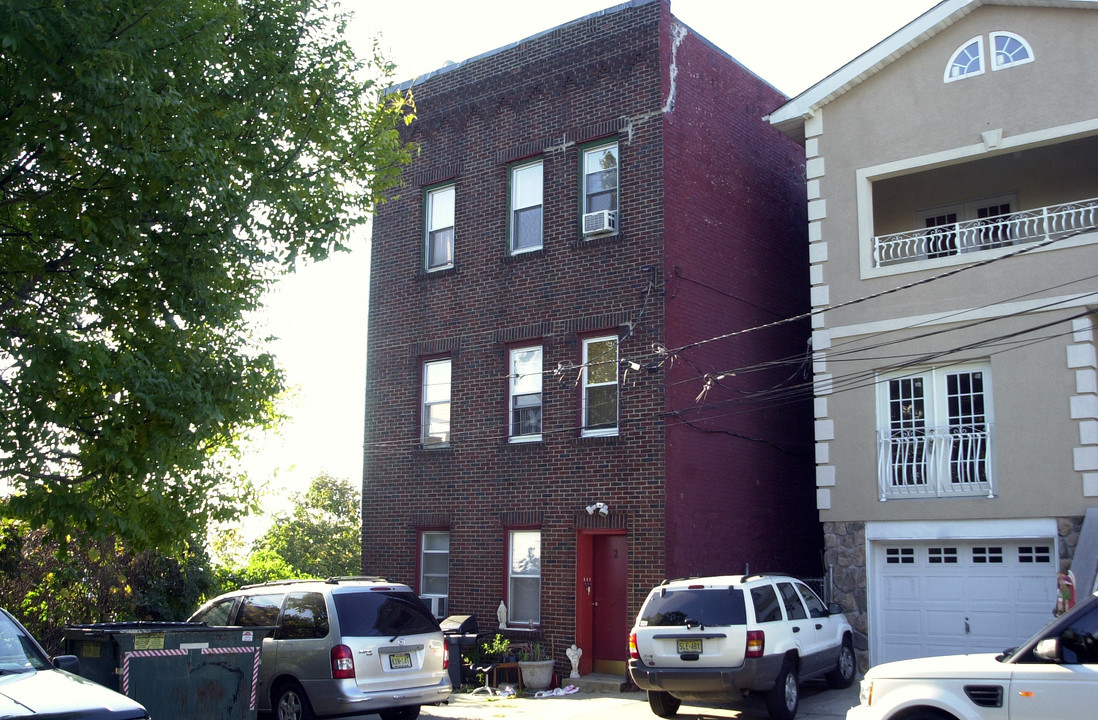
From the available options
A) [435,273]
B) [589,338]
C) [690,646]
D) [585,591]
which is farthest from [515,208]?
[690,646]

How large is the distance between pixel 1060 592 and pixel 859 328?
15.6 feet

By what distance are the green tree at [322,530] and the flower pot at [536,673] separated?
31177 millimetres

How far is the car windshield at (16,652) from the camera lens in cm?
816

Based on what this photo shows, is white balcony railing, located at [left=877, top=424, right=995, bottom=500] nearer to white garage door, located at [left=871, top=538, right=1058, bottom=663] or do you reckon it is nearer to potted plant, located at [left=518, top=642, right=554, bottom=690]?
white garage door, located at [left=871, top=538, right=1058, bottom=663]

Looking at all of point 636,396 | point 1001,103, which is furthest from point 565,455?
point 1001,103

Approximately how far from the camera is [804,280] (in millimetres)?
21047

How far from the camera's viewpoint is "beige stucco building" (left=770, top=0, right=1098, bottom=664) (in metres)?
14.6

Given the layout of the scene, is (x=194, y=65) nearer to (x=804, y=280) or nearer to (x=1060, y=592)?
(x=1060, y=592)

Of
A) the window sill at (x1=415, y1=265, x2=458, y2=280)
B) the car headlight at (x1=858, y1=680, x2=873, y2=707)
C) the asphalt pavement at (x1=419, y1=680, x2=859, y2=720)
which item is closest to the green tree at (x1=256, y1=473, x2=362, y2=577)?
the window sill at (x1=415, y1=265, x2=458, y2=280)

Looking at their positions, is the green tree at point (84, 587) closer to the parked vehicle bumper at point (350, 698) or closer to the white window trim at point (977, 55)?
the parked vehicle bumper at point (350, 698)

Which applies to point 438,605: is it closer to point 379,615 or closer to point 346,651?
point 379,615

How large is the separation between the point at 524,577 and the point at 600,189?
6819 mm

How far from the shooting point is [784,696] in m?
12.4

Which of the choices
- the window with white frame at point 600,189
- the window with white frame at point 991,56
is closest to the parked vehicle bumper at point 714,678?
the window with white frame at point 600,189
